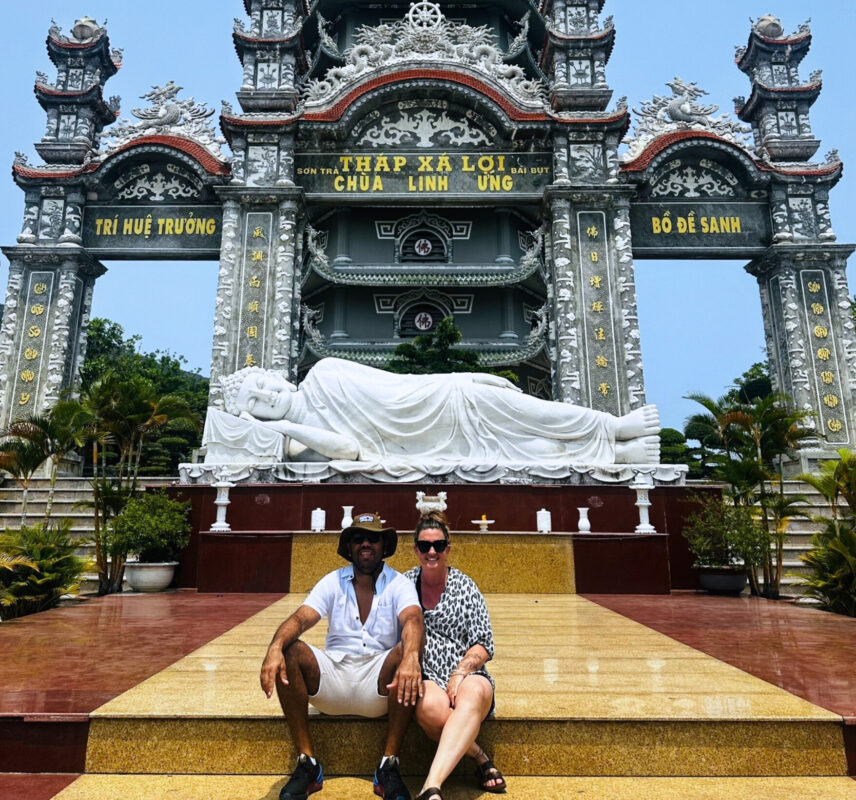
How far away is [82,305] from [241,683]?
1458cm

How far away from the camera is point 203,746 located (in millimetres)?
2436

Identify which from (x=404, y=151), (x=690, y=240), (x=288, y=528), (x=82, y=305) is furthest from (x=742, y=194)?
(x=82, y=305)

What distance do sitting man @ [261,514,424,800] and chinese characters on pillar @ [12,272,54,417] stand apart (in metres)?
13.9

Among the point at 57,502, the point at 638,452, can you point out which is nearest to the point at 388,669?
the point at 638,452

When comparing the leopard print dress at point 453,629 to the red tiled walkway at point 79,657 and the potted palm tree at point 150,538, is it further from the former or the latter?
the potted palm tree at point 150,538

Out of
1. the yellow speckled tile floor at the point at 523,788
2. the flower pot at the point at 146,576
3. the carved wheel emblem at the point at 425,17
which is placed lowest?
the yellow speckled tile floor at the point at 523,788

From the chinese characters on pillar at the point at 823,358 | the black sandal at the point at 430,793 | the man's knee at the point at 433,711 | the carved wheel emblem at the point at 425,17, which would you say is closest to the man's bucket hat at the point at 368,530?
the man's knee at the point at 433,711

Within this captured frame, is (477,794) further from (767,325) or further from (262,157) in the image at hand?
(767,325)

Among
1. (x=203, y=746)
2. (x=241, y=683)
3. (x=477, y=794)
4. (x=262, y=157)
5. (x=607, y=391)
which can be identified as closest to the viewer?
(x=477, y=794)

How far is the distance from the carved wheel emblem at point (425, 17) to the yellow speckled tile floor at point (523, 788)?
54.4 ft

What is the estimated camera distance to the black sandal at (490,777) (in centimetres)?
220

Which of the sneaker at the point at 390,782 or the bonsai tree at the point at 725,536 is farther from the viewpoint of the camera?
the bonsai tree at the point at 725,536

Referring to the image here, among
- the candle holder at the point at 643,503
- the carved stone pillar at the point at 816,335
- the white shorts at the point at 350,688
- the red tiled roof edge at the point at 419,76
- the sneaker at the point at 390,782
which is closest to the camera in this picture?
the sneaker at the point at 390,782

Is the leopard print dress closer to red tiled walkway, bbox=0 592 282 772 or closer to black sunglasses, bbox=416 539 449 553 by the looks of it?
black sunglasses, bbox=416 539 449 553
